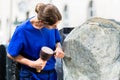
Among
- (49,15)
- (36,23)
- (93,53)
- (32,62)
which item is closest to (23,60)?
(32,62)

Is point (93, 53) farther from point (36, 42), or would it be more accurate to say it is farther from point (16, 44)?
point (16, 44)

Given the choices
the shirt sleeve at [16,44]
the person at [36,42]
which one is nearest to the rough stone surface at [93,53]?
the person at [36,42]

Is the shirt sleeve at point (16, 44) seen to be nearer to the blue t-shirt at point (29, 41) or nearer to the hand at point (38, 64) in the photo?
the blue t-shirt at point (29, 41)

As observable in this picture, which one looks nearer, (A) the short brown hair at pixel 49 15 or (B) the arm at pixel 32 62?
(A) the short brown hair at pixel 49 15

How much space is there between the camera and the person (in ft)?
10.7

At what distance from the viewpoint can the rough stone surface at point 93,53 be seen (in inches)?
173

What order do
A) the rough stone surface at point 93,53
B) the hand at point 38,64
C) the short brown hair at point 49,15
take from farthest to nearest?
the rough stone surface at point 93,53 < the hand at point 38,64 < the short brown hair at point 49,15

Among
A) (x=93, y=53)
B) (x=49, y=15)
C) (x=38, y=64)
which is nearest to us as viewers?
(x=49, y=15)

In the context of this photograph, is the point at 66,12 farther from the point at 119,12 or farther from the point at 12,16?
the point at 12,16

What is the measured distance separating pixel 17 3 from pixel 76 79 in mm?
10178

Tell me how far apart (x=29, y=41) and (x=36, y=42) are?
0.06 meters

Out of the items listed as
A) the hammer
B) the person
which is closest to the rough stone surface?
the person

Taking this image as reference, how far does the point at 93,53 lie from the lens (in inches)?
172

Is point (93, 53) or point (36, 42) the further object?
point (93, 53)
